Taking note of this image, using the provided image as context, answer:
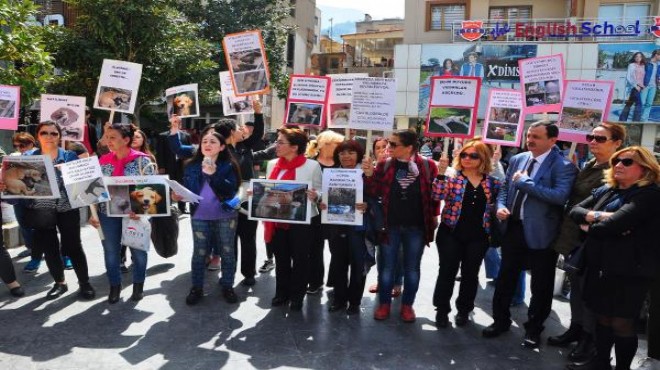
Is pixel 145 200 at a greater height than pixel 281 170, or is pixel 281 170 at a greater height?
pixel 281 170

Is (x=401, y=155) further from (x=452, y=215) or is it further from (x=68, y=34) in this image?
(x=68, y=34)

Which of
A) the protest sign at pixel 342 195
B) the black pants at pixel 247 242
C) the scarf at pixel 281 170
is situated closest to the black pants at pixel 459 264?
the protest sign at pixel 342 195

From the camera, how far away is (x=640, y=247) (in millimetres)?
3293

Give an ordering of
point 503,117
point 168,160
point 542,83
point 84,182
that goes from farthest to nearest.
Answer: point 168,160 → point 503,117 → point 542,83 → point 84,182

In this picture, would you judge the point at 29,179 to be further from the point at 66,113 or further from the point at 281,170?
the point at 281,170

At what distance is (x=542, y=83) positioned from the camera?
5.11m

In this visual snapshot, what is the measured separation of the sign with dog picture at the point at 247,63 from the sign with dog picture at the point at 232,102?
0.20m

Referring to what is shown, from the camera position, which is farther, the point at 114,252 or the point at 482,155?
the point at 114,252

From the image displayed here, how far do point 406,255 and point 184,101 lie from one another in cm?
341

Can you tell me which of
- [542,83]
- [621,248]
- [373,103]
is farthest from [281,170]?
[621,248]

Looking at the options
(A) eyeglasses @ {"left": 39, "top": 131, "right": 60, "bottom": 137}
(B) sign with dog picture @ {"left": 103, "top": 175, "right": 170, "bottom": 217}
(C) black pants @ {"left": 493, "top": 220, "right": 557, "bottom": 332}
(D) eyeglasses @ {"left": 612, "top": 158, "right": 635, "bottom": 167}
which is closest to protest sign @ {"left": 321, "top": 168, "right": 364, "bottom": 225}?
(C) black pants @ {"left": 493, "top": 220, "right": 557, "bottom": 332}

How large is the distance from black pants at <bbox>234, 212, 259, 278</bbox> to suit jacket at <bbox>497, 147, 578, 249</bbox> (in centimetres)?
292

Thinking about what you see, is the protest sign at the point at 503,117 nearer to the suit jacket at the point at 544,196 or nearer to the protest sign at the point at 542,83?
the protest sign at the point at 542,83

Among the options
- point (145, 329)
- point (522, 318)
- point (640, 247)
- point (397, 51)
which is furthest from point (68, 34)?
point (397, 51)
